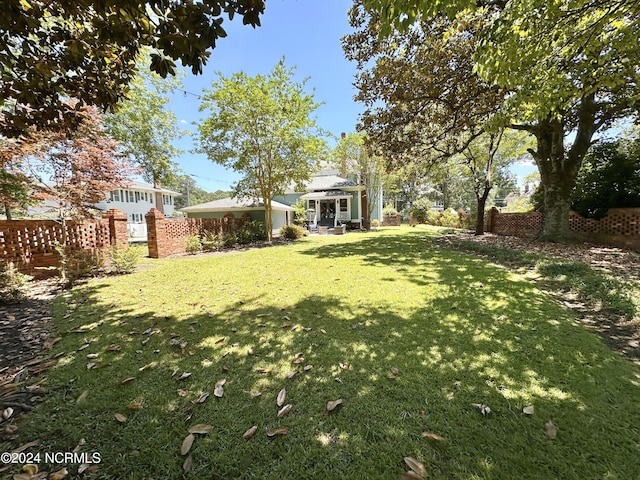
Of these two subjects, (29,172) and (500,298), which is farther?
(29,172)

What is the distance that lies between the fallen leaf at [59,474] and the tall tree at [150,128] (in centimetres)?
1739

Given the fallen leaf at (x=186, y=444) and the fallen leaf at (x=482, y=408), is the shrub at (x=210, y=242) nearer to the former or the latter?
the fallen leaf at (x=186, y=444)

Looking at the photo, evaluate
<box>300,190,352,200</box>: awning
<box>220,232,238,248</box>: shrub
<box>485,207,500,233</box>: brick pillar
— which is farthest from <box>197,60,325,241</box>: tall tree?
<box>485,207,500,233</box>: brick pillar

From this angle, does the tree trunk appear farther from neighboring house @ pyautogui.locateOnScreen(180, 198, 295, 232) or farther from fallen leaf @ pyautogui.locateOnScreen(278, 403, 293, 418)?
neighboring house @ pyautogui.locateOnScreen(180, 198, 295, 232)

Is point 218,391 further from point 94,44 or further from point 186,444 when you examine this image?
point 94,44

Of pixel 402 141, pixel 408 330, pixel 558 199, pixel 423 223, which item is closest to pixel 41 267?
pixel 408 330

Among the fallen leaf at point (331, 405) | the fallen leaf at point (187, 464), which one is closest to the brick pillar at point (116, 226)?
the fallen leaf at point (187, 464)

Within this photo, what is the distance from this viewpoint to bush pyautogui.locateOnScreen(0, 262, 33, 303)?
4781 mm

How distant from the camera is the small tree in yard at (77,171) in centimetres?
885

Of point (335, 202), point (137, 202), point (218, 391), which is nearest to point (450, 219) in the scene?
point (335, 202)

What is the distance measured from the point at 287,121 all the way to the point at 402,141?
566cm

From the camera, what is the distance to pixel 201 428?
1994 mm

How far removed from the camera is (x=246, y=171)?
46.2 ft

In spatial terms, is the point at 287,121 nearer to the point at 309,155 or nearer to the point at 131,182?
the point at 309,155
